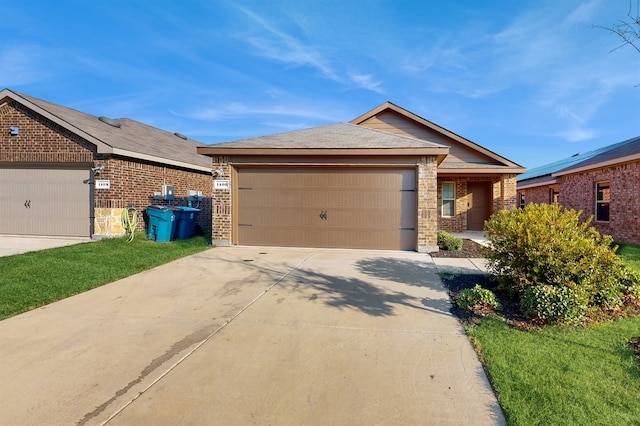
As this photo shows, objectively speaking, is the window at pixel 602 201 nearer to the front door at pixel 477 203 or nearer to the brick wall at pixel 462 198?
the brick wall at pixel 462 198

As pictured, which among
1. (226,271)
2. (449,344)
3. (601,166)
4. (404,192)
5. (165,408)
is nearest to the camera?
(165,408)

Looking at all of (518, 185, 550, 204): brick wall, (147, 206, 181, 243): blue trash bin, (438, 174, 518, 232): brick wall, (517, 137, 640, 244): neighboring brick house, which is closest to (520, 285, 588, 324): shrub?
(517, 137, 640, 244): neighboring brick house

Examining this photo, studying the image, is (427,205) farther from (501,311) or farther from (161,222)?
(161,222)

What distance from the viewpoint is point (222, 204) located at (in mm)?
9992

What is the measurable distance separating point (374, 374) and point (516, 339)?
1.81 m

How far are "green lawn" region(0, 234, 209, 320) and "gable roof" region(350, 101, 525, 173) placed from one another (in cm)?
937

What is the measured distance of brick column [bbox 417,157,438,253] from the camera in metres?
9.24

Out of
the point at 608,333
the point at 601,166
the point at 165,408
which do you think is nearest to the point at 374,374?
the point at 165,408

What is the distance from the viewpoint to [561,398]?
258 cm

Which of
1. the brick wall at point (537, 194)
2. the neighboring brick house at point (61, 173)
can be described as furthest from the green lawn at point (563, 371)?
the brick wall at point (537, 194)

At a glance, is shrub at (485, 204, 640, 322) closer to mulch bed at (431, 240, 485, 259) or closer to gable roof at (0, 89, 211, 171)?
mulch bed at (431, 240, 485, 259)

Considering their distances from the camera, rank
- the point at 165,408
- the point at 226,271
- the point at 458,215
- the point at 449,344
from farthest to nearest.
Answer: the point at 458,215, the point at 226,271, the point at 449,344, the point at 165,408

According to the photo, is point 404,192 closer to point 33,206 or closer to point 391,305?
point 391,305

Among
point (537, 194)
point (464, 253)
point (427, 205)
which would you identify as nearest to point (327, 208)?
point (427, 205)
